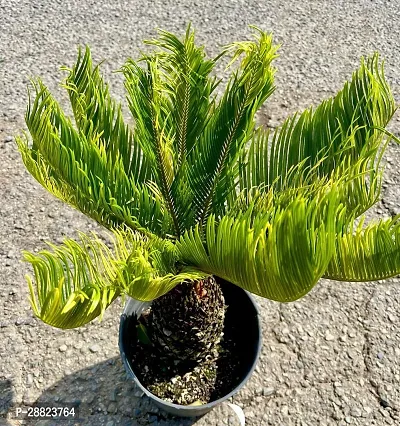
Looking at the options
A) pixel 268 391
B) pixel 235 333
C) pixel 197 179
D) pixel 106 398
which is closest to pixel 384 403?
pixel 268 391

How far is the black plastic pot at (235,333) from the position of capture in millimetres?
1568

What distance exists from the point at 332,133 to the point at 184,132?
1.33 feet

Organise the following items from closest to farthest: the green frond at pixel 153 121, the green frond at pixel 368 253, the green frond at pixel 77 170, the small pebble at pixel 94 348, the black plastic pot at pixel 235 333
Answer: the green frond at pixel 368 253
the green frond at pixel 77 170
the green frond at pixel 153 121
the black plastic pot at pixel 235 333
the small pebble at pixel 94 348

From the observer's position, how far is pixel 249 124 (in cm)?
137

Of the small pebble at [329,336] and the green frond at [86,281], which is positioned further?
the small pebble at [329,336]

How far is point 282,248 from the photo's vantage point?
3.12 feet

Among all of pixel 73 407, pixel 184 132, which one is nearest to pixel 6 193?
pixel 73 407

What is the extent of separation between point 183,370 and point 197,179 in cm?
67

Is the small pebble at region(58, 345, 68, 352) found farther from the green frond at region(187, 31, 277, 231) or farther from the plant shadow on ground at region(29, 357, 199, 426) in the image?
the green frond at region(187, 31, 277, 231)

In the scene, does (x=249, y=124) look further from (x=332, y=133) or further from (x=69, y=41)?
(x=69, y=41)

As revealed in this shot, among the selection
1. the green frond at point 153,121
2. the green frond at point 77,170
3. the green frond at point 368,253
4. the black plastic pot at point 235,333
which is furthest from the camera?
the black plastic pot at point 235,333

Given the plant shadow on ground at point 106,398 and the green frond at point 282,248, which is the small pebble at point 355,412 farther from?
the green frond at point 282,248

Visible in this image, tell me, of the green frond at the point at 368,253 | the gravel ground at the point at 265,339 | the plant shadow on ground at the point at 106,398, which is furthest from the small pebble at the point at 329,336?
the green frond at the point at 368,253

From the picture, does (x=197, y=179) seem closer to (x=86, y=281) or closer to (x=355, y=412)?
(x=86, y=281)
